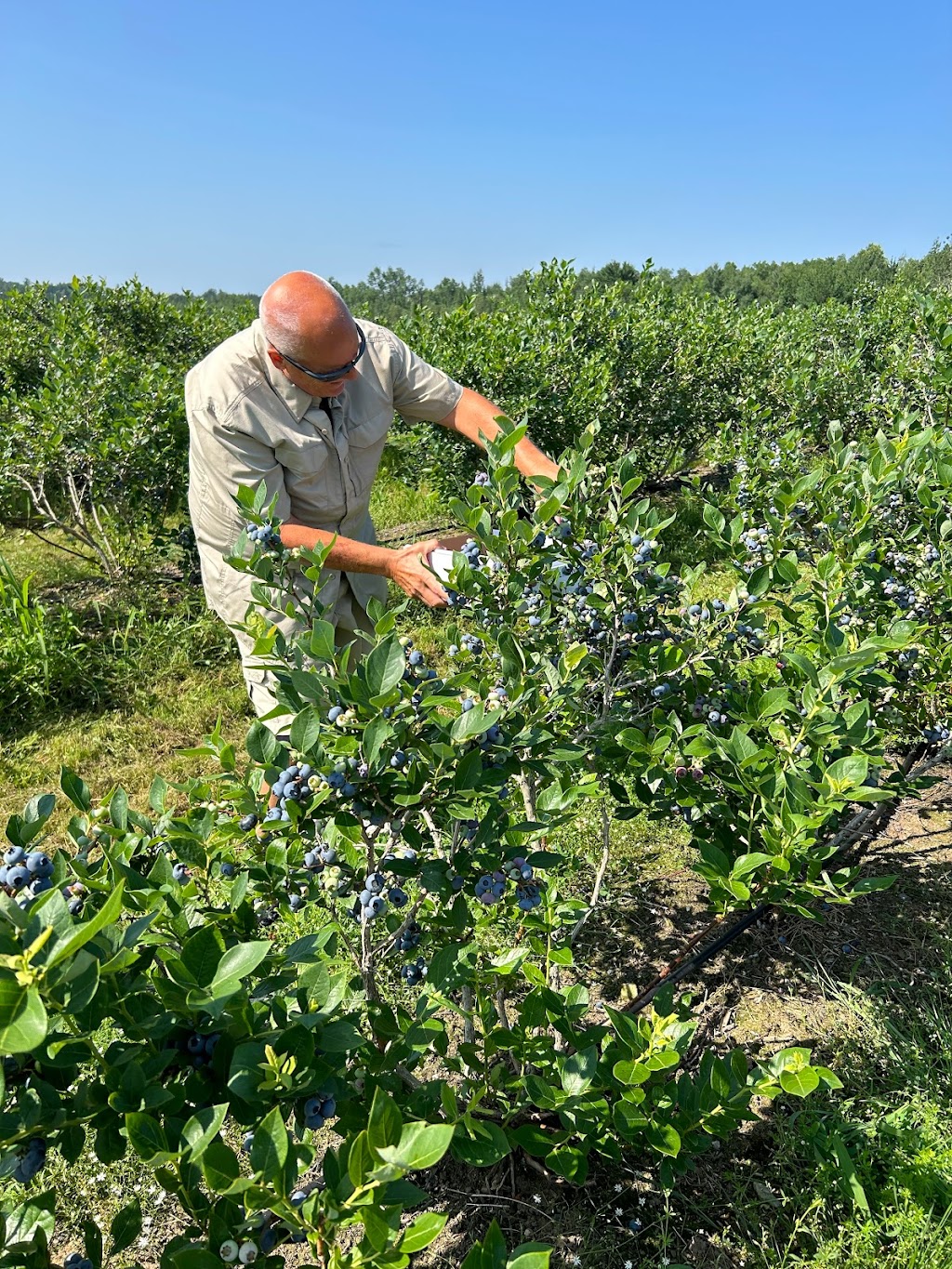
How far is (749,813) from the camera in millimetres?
1838

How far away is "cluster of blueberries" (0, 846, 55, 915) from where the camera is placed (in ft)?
3.20

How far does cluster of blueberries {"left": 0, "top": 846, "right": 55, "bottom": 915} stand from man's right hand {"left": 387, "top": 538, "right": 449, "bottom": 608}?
46.3 inches

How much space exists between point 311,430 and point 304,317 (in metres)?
0.45

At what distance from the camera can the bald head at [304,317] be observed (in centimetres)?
233

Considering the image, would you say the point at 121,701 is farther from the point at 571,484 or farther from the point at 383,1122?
the point at 383,1122

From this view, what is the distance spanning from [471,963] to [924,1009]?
57.4 inches

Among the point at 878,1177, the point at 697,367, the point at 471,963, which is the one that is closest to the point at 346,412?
the point at 471,963

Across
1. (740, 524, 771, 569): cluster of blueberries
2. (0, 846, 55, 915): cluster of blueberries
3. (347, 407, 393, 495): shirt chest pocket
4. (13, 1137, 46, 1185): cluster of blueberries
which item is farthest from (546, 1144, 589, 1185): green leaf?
(347, 407, 393, 495): shirt chest pocket

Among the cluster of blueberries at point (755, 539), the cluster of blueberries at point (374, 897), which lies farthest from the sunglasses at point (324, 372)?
the cluster of blueberries at point (374, 897)

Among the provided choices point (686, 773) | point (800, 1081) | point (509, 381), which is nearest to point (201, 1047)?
point (800, 1081)

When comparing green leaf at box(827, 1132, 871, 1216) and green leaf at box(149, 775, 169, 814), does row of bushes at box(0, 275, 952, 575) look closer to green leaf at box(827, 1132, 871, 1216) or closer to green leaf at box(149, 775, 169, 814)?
green leaf at box(827, 1132, 871, 1216)

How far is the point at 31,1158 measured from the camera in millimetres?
850

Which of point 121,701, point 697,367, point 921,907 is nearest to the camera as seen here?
point 921,907

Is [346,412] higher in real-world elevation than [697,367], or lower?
lower
